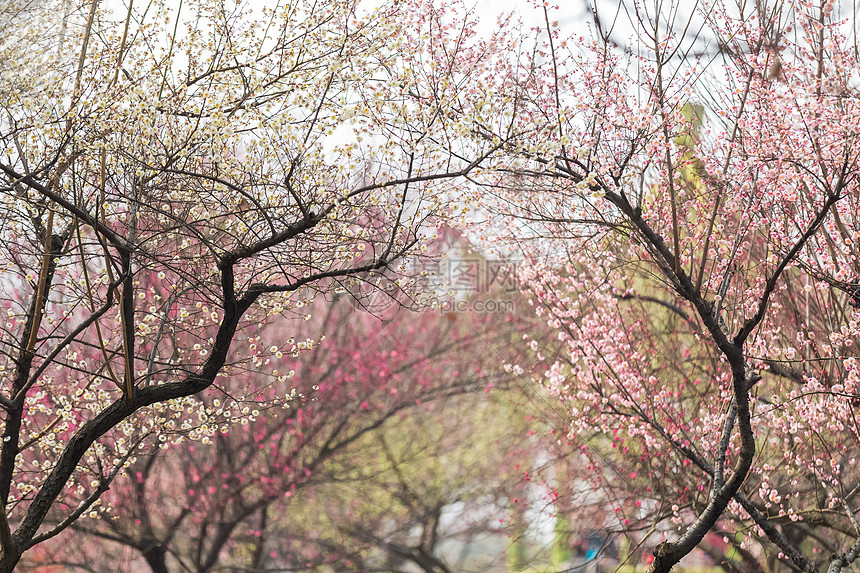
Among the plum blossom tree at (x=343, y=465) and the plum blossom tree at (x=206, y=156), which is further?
the plum blossom tree at (x=343, y=465)

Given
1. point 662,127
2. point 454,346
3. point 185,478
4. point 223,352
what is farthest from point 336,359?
point 662,127

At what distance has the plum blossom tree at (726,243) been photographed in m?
2.91

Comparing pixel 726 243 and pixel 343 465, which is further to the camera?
pixel 343 465

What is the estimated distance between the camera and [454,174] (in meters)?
2.47

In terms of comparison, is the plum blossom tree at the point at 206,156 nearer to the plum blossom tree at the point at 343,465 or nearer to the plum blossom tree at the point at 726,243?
the plum blossom tree at the point at 726,243

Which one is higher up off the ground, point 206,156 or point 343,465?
point 343,465

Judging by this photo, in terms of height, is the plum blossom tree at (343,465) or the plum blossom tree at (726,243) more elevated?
the plum blossom tree at (343,465)

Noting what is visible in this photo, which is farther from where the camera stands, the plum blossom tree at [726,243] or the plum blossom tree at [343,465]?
the plum blossom tree at [343,465]

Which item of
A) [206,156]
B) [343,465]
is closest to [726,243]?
[206,156]

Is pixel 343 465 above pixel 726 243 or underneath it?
above

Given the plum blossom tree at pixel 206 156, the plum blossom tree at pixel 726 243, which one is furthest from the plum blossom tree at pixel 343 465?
the plum blossom tree at pixel 206 156

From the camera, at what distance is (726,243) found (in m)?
3.40

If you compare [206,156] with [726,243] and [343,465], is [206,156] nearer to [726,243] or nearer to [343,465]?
[726,243]

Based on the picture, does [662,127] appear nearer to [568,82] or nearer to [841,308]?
[568,82]
